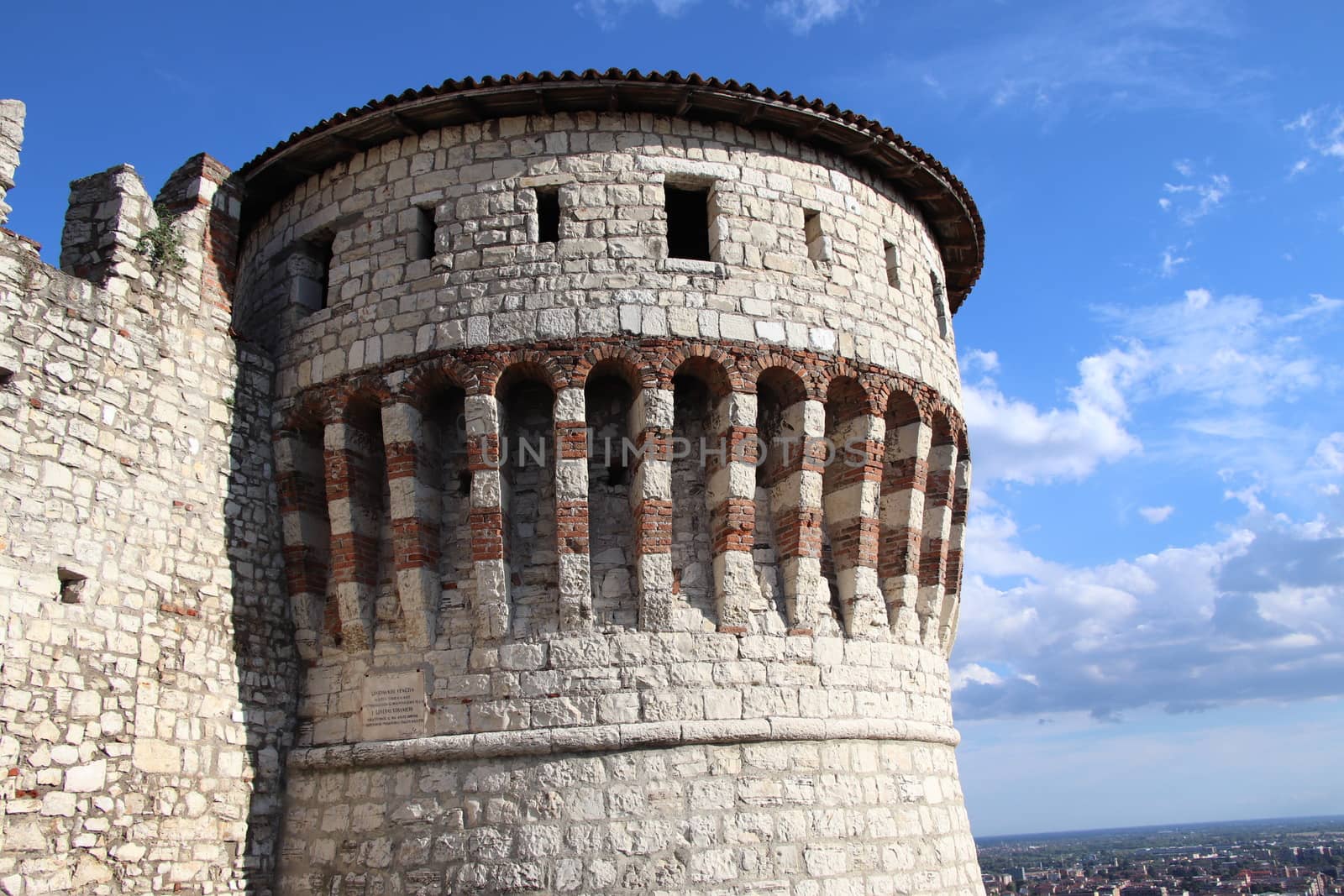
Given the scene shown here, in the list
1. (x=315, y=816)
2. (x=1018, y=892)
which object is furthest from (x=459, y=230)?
(x=1018, y=892)

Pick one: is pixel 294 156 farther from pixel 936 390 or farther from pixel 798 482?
pixel 936 390

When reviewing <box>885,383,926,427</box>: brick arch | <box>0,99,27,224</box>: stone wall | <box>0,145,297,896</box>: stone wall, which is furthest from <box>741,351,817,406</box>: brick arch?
<box>0,99,27,224</box>: stone wall

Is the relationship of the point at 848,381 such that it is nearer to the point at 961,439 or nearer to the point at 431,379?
the point at 961,439

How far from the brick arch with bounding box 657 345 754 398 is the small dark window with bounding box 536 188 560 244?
5.16 ft

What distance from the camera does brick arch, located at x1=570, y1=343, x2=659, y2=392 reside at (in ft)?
27.2

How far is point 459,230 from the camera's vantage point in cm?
898

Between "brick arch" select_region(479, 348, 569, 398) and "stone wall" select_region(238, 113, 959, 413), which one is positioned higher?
"stone wall" select_region(238, 113, 959, 413)

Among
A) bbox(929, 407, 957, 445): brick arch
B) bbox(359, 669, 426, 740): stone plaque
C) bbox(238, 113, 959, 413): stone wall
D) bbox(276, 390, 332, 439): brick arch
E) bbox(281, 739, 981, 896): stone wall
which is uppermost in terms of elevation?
bbox(238, 113, 959, 413): stone wall

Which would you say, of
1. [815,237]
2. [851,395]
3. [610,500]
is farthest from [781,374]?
[610,500]

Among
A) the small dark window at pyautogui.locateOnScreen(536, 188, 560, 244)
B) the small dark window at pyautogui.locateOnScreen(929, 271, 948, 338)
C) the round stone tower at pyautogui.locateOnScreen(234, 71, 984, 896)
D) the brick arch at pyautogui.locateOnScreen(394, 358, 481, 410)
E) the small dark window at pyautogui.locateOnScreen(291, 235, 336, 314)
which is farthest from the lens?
the small dark window at pyautogui.locateOnScreen(929, 271, 948, 338)

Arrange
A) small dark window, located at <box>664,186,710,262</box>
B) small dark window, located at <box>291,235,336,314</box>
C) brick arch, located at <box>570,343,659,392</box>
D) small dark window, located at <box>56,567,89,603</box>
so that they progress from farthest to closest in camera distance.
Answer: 1. small dark window, located at <box>291,235,336,314</box>
2. small dark window, located at <box>664,186,710,262</box>
3. brick arch, located at <box>570,343,659,392</box>
4. small dark window, located at <box>56,567,89,603</box>

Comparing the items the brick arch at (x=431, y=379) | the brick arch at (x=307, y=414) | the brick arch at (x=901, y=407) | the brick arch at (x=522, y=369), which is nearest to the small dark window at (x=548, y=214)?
the brick arch at (x=522, y=369)

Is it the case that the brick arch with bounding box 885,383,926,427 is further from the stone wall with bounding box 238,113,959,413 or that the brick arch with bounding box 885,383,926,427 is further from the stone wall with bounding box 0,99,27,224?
the stone wall with bounding box 0,99,27,224

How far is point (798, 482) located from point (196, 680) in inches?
191
